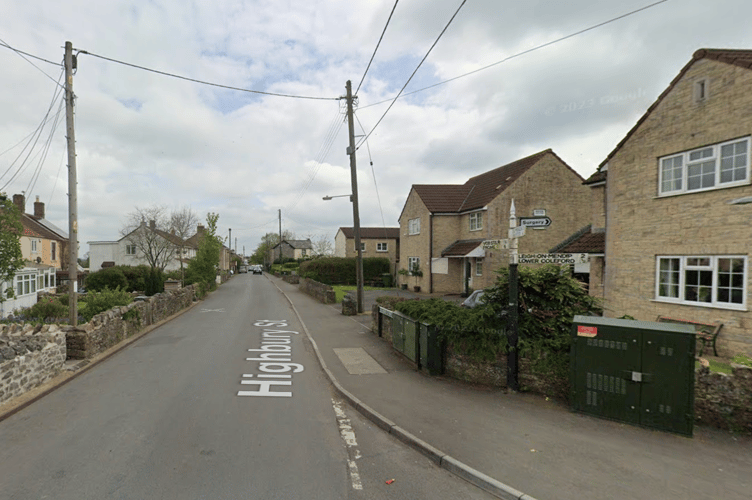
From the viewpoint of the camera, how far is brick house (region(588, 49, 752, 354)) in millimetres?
9867

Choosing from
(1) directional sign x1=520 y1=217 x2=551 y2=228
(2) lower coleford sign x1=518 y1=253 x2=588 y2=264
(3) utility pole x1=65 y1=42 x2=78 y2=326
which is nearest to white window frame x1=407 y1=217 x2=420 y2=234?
(3) utility pole x1=65 y1=42 x2=78 y2=326

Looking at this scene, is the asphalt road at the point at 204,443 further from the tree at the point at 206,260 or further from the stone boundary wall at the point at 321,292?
the tree at the point at 206,260

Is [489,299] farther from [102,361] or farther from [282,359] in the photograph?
[102,361]

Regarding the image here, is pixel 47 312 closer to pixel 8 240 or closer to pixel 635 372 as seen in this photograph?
pixel 8 240

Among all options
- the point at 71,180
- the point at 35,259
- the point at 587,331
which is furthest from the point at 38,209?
the point at 587,331

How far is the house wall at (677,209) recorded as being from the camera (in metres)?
9.86

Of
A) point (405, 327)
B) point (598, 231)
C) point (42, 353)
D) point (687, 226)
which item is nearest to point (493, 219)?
point (598, 231)

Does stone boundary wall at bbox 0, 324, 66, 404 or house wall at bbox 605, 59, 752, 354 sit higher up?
house wall at bbox 605, 59, 752, 354

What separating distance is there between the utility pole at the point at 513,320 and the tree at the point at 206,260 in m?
27.7

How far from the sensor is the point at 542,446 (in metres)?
5.16

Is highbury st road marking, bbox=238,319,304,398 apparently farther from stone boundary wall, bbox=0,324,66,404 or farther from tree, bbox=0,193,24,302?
tree, bbox=0,193,24,302

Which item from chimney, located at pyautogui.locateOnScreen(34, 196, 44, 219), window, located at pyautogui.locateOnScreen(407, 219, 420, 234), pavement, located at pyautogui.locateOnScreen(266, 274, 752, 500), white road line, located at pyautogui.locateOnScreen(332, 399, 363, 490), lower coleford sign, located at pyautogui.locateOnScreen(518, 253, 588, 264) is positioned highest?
chimney, located at pyautogui.locateOnScreen(34, 196, 44, 219)

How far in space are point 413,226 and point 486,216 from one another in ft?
24.1

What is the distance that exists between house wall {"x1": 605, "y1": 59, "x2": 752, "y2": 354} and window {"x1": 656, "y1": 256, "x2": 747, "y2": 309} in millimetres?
165
